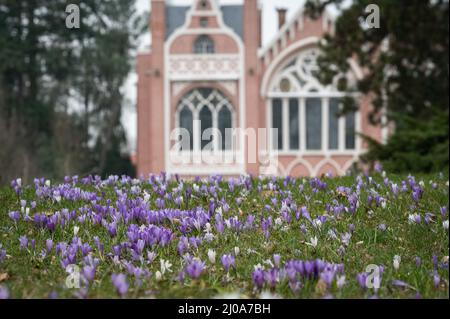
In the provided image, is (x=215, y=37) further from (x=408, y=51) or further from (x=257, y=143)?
(x=408, y=51)

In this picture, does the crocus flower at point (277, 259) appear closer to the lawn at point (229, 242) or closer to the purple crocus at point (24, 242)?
the lawn at point (229, 242)

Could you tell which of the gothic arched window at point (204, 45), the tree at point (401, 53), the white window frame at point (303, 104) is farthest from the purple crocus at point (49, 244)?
the gothic arched window at point (204, 45)

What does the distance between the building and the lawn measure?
29.9m

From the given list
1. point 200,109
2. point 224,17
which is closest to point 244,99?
point 200,109

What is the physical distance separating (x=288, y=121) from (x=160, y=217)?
33276mm

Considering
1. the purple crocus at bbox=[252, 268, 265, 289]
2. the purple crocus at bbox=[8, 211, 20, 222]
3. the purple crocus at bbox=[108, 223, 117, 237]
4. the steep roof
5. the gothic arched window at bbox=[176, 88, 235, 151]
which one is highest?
the steep roof

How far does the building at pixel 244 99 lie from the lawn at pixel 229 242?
98.2ft

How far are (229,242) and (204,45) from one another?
3431 cm

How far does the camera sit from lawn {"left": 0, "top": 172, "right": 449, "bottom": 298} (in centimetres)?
353

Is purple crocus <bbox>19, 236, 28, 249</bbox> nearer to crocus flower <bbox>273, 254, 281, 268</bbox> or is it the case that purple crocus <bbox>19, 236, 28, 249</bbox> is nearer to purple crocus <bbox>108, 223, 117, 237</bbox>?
purple crocus <bbox>108, 223, 117, 237</bbox>

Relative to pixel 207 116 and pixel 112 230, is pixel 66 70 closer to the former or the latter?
pixel 207 116

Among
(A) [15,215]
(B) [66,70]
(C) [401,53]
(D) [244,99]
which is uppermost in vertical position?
(B) [66,70]

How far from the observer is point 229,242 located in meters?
4.82

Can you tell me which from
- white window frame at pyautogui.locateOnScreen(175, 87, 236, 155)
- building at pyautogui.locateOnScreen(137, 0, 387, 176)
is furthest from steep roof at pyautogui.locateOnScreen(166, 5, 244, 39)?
white window frame at pyautogui.locateOnScreen(175, 87, 236, 155)
